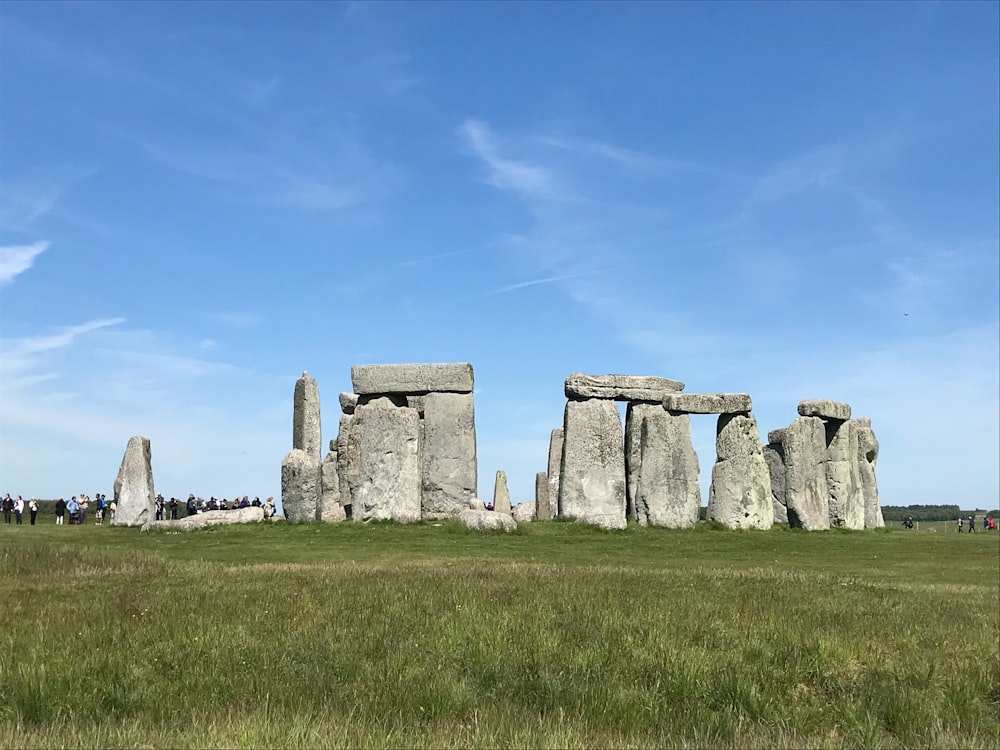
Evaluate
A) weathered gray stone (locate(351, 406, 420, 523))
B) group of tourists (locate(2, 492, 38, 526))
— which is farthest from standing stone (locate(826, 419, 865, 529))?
group of tourists (locate(2, 492, 38, 526))

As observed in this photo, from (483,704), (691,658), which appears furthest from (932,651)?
(483,704)

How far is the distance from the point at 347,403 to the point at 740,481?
1185 cm

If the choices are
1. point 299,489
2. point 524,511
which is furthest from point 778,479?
point 299,489

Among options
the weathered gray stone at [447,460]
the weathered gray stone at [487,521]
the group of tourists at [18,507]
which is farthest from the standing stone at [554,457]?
the group of tourists at [18,507]

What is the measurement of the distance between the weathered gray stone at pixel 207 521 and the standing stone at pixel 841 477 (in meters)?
15.3

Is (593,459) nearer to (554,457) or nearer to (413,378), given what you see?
(413,378)

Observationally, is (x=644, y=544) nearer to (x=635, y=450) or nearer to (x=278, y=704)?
(x=635, y=450)

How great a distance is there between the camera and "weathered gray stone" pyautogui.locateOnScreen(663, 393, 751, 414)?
26156 millimetres

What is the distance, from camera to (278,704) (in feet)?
24.0

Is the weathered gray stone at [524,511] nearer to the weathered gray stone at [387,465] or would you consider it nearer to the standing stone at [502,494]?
the standing stone at [502,494]

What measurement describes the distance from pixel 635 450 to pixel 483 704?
64.2 feet

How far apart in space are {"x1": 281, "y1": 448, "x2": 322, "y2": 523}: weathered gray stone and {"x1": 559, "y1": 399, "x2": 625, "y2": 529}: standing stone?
6046mm

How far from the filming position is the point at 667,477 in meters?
25.7

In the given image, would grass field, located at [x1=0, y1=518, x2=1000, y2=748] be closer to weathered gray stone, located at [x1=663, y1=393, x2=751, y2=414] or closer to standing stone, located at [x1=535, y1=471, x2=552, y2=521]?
weathered gray stone, located at [x1=663, y1=393, x2=751, y2=414]
